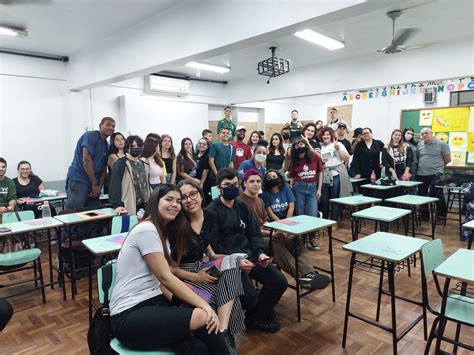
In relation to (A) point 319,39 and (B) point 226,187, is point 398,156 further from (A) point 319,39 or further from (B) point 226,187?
(B) point 226,187

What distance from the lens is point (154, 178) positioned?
12.8 ft

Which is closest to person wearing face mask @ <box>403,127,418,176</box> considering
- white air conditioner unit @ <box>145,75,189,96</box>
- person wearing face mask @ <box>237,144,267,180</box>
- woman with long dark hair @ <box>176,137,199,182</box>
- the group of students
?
the group of students

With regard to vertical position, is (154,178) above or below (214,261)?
above

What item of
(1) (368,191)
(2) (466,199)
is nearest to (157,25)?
(1) (368,191)

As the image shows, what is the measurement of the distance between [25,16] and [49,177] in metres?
2.93

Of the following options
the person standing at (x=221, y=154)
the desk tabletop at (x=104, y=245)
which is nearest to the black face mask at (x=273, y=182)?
the desk tabletop at (x=104, y=245)

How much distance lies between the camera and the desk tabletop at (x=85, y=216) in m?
3.03

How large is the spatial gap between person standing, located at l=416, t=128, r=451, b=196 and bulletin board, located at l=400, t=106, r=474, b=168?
1419 mm

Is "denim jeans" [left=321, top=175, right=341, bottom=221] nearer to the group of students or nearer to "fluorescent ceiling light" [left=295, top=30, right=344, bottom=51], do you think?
the group of students

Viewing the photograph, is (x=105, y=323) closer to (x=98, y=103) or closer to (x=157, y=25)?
(x=157, y=25)

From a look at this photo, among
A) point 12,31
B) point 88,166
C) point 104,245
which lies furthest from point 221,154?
point 12,31

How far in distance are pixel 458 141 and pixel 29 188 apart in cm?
747

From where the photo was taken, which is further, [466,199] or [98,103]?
[98,103]

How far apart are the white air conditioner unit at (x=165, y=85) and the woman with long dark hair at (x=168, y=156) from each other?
2815 mm
